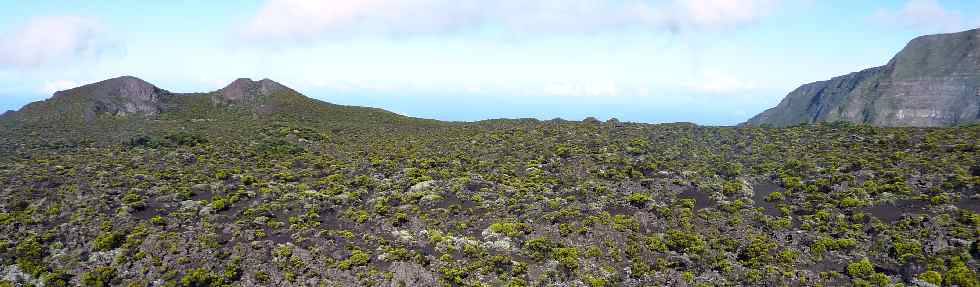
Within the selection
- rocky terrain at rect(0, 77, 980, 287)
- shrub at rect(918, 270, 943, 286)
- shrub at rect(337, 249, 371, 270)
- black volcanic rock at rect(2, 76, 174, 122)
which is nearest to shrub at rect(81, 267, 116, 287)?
rocky terrain at rect(0, 77, 980, 287)

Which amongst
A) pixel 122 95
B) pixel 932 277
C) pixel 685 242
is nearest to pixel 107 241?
pixel 685 242

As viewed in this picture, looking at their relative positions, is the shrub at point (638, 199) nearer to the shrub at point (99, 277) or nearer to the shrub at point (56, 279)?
the shrub at point (99, 277)

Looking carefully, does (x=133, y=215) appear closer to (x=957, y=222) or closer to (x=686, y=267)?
(x=686, y=267)

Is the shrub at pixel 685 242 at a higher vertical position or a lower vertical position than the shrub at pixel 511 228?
lower

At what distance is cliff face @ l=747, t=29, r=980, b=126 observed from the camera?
16212 cm

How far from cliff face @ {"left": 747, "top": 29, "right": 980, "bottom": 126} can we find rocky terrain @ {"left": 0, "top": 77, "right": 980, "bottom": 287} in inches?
5497

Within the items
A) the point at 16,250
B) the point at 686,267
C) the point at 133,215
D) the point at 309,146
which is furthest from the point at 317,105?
the point at 686,267

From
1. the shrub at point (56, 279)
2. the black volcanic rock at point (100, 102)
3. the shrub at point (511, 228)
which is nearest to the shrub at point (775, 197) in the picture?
the shrub at point (511, 228)

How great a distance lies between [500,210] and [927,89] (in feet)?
643

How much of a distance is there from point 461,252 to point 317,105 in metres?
73.8

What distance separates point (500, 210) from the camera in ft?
136

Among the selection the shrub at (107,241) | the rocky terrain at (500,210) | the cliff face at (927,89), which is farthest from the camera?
the cliff face at (927,89)

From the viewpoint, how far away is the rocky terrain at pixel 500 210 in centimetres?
3127

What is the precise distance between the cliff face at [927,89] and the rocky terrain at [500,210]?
13961 cm
